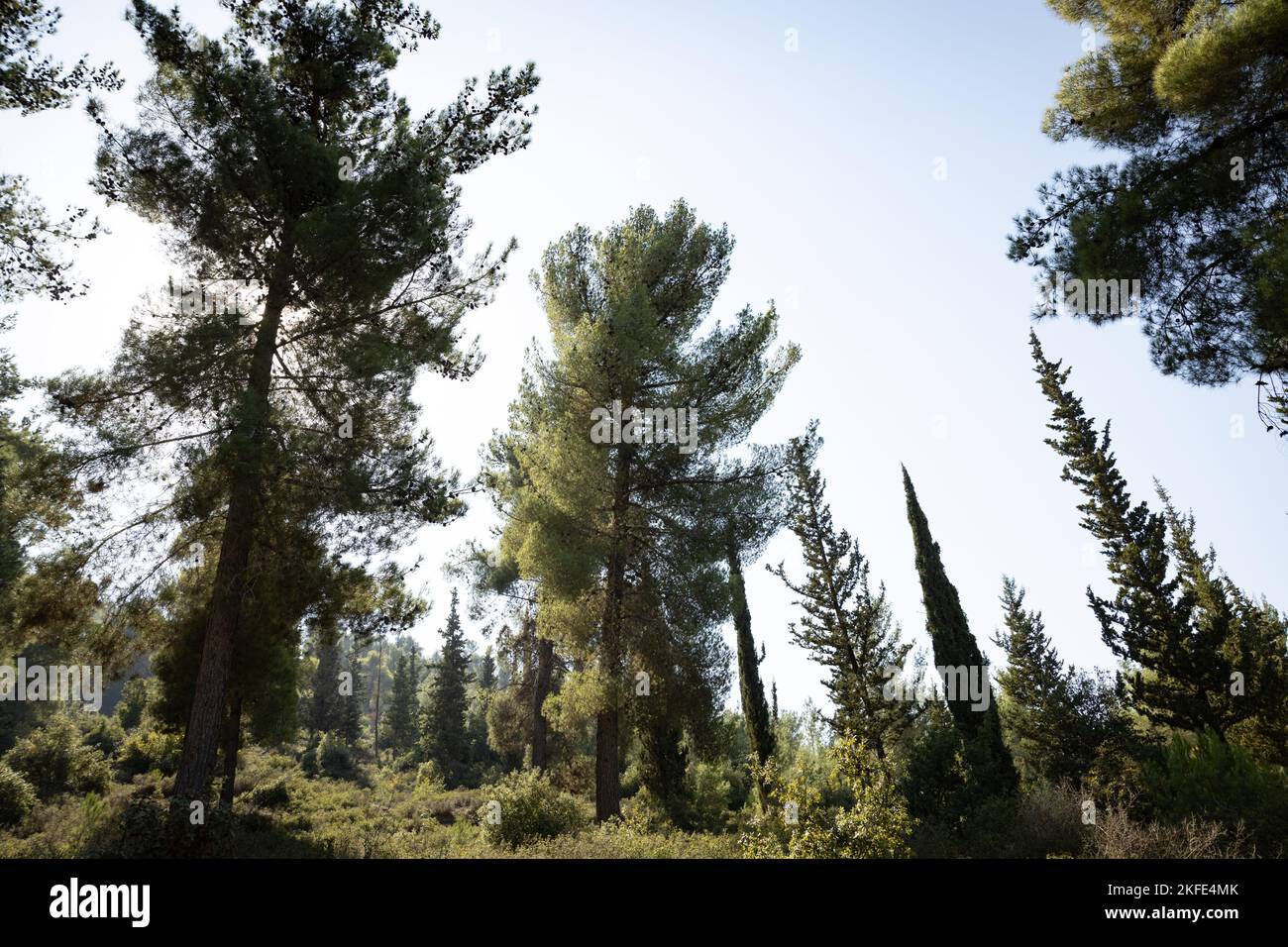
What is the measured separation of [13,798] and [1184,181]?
27.0m

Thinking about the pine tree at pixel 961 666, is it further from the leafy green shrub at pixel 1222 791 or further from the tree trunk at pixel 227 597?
the tree trunk at pixel 227 597

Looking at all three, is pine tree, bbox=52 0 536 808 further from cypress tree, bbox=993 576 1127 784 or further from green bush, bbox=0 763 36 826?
cypress tree, bbox=993 576 1127 784

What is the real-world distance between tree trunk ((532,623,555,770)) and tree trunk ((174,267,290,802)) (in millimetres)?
13865

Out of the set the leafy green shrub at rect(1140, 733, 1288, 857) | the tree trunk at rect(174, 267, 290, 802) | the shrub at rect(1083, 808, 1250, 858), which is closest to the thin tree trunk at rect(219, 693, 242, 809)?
the tree trunk at rect(174, 267, 290, 802)

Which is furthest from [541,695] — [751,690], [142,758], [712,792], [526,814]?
[142,758]

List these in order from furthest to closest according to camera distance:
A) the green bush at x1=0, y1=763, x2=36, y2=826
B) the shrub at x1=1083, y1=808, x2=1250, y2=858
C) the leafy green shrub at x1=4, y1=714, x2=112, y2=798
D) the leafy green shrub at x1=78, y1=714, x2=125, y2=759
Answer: the leafy green shrub at x1=78, y1=714, x2=125, y2=759 → the leafy green shrub at x1=4, y1=714, x2=112, y2=798 → the green bush at x1=0, y1=763, x2=36, y2=826 → the shrub at x1=1083, y1=808, x2=1250, y2=858

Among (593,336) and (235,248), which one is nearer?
(235,248)

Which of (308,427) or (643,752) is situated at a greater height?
(308,427)

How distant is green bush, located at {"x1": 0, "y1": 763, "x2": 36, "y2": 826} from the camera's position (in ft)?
49.2

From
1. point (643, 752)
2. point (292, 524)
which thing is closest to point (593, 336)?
point (292, 524)

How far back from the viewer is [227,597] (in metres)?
10.1
